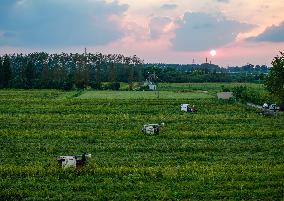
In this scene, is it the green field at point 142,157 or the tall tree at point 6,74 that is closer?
the green field at point 142,157

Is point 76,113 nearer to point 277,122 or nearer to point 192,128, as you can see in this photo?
point 192,128

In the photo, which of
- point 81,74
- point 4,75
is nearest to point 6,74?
point 4,75

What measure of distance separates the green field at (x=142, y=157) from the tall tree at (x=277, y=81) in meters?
5.36

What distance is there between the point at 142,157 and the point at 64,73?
352ft

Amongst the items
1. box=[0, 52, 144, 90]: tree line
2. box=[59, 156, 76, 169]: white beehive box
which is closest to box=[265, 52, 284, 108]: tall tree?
box=[59, 156, 76, 169]: white beehive box

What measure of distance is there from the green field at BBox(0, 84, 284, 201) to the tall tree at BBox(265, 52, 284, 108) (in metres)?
5.36

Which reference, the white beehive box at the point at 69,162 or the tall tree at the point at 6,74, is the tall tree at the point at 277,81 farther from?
the tall tree at the point at 6,74

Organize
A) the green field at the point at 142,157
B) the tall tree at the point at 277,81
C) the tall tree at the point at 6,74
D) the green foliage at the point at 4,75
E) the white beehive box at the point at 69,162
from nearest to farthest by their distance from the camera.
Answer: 1. the green field at the point at 142,157
2. the white beehive box at the point at 69,162
3. the tall tree at the point at 277,81
4. the green foliage at the point at 4,75
5. the tall tree at the point at 6,74

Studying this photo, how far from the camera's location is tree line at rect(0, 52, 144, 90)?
326 feet

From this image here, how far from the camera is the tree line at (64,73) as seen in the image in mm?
99312

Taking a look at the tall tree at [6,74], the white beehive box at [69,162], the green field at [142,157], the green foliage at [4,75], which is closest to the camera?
the green field at [142,157]

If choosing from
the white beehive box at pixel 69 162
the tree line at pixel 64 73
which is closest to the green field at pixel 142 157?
the white beehive box at pixel 69 162

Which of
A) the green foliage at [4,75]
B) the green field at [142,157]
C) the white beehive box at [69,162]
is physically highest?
the green foliage at [4,75]

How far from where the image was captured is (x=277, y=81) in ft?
160
